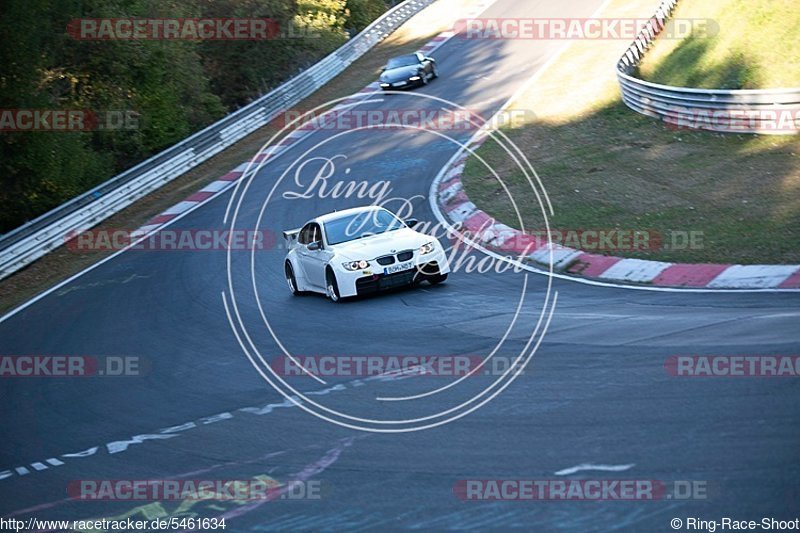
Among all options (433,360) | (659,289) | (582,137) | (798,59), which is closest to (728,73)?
(798,59)

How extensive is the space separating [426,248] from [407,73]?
20.5 m

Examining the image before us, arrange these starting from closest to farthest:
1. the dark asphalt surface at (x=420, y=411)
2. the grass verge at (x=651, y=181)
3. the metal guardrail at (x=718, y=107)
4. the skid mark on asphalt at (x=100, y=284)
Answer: the dark asphalt surface at (x=420, y=411) < the grass verge at (x=651, y=181) < the metal guardrail at (x=718, y=107) < the skid mark on asphalt at (x=100, y=284)

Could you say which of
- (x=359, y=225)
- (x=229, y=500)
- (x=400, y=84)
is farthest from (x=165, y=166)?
(x=229, y=500)

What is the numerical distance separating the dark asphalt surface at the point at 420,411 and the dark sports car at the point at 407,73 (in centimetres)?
1796

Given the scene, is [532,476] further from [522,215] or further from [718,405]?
[522,215]

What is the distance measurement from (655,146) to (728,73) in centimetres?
308

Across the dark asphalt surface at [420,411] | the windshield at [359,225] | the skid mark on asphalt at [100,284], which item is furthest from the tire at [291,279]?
the skid mark on asphalt at [100,284]

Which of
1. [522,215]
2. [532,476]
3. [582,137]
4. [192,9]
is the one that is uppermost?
[192,9]

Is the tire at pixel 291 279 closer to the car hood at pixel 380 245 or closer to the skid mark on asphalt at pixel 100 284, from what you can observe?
the car hood at pixel 380 245

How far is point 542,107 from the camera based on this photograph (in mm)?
27797

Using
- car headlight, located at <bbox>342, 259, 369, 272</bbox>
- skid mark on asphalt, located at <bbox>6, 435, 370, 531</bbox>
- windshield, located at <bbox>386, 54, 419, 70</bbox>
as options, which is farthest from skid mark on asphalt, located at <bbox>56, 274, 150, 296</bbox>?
windshield, located at <bbox>386, 54, 419, 70</bbox>

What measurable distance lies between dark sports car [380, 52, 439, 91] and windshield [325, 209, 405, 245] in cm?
1891

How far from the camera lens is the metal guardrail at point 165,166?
2280 cm

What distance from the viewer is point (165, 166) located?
28672 mm
